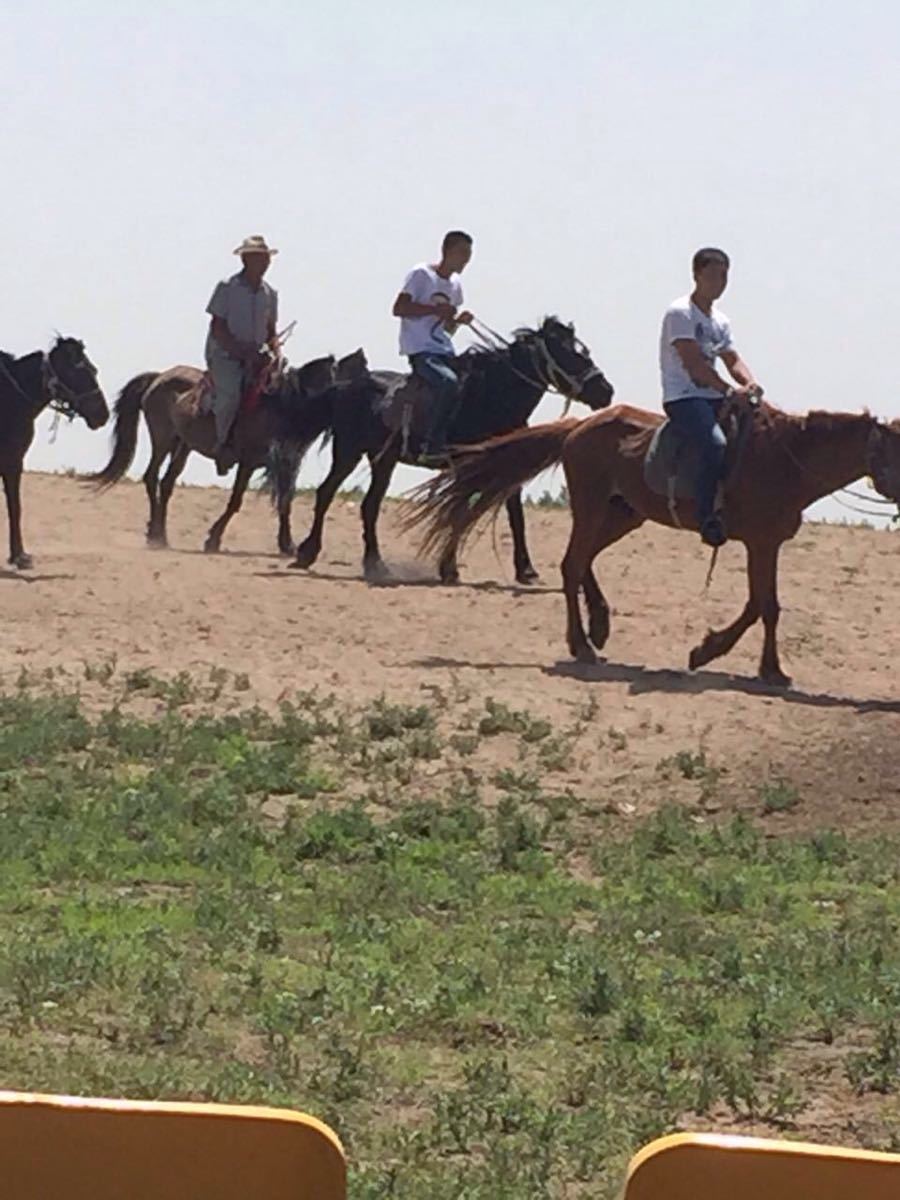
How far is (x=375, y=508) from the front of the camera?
19.3 m

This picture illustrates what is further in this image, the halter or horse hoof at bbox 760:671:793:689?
the halter

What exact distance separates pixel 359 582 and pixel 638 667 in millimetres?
3388

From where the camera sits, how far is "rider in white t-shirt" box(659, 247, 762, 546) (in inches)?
559

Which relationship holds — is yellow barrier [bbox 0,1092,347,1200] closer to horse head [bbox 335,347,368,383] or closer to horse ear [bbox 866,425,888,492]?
horse ear [bbox 866,425,888,492]

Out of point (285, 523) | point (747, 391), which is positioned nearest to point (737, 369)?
point (747, 391)

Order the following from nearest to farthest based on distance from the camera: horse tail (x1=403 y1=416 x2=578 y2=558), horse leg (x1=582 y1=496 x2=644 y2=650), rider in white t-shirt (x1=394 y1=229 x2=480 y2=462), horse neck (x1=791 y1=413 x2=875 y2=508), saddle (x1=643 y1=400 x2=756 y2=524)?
horse neck (x1=791 y1=413 x2=875 y2=508) → saddle (x1=643 y1=400 x2=756 y2=524) → horse leg (x1=582 y1=496 x2=644 y2=650) → horse tail (x1=403 y1=416 x2=578 y2=558) → rider in white t-shirt (x1=394 y1=229 x2=480 y2=462)

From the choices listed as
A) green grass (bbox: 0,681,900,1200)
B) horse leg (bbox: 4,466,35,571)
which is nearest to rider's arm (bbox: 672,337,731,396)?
green grass (bbox: 0,681,900,1200)

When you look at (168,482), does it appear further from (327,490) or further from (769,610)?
(769,610)

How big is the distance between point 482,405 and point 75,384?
301 centimetres

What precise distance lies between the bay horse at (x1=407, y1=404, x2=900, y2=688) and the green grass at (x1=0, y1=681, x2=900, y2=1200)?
2.19m

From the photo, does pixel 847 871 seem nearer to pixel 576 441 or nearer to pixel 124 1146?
pixel 576 441

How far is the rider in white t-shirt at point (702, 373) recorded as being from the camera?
14.2 meters

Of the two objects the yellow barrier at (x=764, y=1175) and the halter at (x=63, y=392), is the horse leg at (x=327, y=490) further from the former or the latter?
the yellow barrier at (x=764, y=1175)

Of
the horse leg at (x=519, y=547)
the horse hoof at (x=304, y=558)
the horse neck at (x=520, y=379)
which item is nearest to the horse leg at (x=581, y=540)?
the horse leg at (x=519, y=547)
